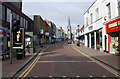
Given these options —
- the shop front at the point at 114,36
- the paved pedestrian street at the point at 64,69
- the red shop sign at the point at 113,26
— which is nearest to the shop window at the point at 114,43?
the shop front at the point at 114,36

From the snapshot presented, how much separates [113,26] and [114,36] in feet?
4.12

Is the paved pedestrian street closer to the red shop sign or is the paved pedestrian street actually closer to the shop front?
the shop front

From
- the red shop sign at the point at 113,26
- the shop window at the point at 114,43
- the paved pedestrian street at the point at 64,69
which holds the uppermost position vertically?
the red shop sign at the point at 113,26

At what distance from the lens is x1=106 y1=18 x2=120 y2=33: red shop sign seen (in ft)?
41.8

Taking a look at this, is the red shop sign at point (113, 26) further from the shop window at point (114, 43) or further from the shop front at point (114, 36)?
the shop window at point (114, 43)

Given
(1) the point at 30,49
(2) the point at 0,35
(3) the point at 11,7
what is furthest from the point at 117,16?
(3) the point at 11,7

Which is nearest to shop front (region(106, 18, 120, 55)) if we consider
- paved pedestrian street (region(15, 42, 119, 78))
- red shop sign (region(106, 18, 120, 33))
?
red shop sign (region(106, 18, 120, 33))

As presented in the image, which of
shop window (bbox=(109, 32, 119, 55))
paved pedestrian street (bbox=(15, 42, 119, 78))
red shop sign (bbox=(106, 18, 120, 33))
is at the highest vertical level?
red shop sign (bbox=(106, 18, 120, 33))

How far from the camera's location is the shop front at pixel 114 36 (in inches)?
514

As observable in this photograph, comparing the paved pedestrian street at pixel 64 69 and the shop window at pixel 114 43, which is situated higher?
the shop window at pixel 114 43

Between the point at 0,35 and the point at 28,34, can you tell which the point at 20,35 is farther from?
the point at 0,35

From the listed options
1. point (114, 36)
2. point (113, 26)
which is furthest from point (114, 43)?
point (113, 26)

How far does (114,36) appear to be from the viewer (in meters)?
14.2

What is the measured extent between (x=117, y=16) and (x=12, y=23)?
10.6 metres
